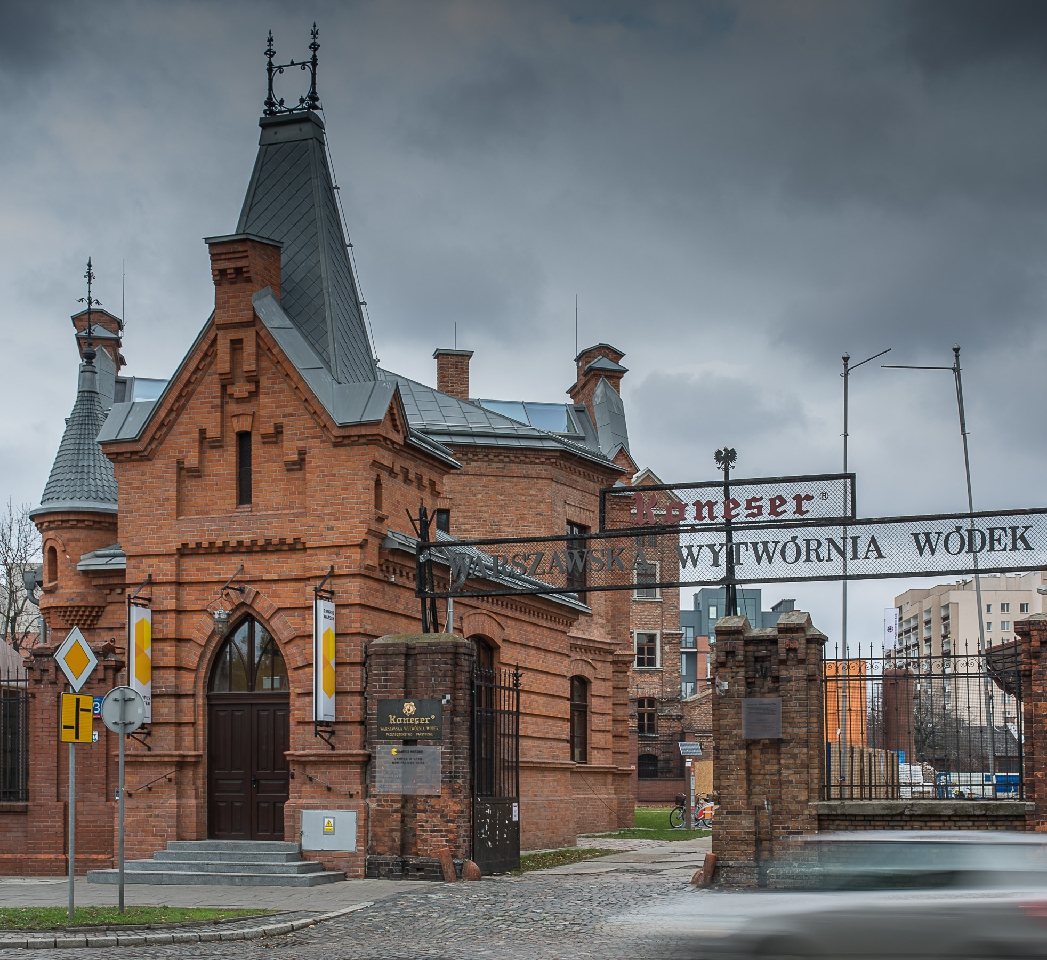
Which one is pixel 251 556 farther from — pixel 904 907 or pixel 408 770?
pixel 904 907

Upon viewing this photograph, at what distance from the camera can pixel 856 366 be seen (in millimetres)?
41812

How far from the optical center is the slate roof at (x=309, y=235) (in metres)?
22.6

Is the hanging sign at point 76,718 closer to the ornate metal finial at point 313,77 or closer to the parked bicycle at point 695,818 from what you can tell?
the ornate metal finial at point 313,77

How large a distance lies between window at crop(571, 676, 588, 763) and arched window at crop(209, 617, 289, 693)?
549 inches

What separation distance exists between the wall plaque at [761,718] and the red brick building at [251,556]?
4.33m

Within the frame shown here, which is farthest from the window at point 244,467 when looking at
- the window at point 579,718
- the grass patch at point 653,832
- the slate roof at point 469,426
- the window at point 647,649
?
the window at point 647,649

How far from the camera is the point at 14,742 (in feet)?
74.3

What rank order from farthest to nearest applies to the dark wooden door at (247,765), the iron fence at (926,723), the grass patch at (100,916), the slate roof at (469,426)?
the slate roof at (469,426)
the dark wooden door at (247,765)
the iron fence at (926,723)
the grass patch at (100,916)

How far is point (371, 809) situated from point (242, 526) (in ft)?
15.9

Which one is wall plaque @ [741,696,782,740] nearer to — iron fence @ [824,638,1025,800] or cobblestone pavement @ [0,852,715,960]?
iron fence @ [824,638,1025,800]

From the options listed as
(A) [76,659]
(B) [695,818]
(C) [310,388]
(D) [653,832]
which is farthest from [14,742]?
(B) [695,818]

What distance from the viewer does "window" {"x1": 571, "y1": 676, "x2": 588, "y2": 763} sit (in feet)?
112

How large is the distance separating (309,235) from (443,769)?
9681 mm

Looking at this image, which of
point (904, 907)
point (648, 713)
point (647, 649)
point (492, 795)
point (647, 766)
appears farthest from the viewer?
point (647, 649)
